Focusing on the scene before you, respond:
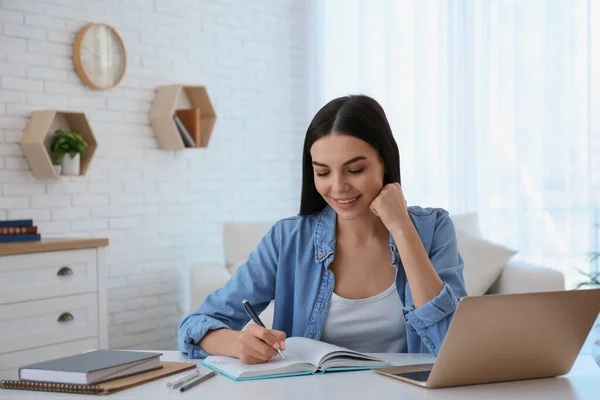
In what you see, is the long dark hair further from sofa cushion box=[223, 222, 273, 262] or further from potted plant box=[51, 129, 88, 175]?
sofa cushion box=[223, 222, 273, 262]

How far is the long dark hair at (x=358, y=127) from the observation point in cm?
183

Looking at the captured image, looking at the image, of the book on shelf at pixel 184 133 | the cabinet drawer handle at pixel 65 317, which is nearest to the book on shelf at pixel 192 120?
the book on shelf at pixel 184 133

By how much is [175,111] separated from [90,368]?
11.1 ft

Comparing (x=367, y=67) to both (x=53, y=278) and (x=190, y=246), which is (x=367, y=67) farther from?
(x=53, y=278)

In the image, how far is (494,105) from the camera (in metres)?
4.57

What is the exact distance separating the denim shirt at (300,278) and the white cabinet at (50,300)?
1.68 metres

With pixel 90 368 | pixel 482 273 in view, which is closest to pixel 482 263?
pixel 482 273

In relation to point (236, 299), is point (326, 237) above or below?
above

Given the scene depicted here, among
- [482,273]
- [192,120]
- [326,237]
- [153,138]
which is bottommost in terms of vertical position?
[482,273]

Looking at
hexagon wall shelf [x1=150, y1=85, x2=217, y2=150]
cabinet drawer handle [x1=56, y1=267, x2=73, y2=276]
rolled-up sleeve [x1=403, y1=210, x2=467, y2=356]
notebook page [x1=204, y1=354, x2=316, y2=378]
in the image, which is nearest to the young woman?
rolled-up sleeve [x1=403, y1=210, x2=467, y2=356]

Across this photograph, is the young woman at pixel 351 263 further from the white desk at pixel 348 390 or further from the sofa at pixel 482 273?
the sofa at pixel 482 273

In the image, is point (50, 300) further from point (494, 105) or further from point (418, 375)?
point (494, 105)

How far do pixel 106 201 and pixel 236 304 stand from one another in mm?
2620

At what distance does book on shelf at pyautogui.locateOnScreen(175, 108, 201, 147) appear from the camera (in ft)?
15.2
